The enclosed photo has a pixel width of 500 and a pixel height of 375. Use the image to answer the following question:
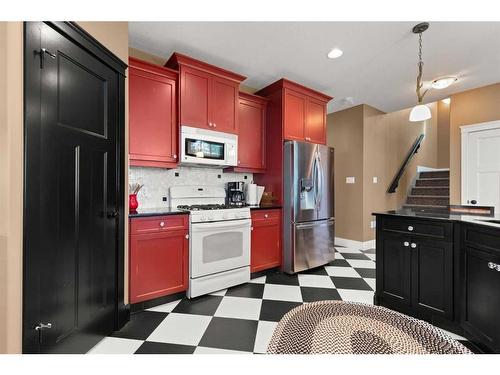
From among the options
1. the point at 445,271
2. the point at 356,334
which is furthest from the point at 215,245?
the point at 445,271

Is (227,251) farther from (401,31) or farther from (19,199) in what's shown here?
(401,31)

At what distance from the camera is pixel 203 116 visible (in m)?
2.56

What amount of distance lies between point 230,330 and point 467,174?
13.8ft

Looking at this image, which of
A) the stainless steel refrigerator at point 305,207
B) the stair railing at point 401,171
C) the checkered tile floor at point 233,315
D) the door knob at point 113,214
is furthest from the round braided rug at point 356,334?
the stair railing at point 401,171

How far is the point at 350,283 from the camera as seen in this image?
2562 mm

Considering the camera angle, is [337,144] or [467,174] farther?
[337,144]

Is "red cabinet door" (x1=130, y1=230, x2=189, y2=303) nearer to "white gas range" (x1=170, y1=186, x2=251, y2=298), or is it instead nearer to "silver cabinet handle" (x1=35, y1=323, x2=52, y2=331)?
"white gas range" (x1=170, y1=186, x2=251, y2=298)

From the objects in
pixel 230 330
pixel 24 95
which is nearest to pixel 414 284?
pixel 230 330

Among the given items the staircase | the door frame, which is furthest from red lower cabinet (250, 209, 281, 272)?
the staircase

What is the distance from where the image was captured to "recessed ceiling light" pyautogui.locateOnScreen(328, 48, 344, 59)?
8.05ft

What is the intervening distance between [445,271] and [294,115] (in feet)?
7.49

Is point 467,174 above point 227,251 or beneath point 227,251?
above

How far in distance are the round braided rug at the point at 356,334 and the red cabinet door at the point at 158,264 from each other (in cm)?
129

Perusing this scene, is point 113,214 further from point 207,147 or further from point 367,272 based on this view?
point 367,272
